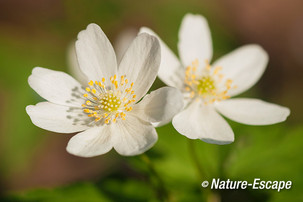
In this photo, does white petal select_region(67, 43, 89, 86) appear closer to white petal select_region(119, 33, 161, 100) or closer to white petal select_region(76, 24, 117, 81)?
white petal select_region(76, 24, 117, 81)

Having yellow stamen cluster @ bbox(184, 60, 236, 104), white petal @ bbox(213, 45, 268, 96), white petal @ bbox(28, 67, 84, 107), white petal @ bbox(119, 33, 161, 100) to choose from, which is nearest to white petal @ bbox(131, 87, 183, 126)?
white petal @ bbox(119, 33, 161, 100)

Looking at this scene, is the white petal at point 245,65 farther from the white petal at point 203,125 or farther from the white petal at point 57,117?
the white petal at point 57,117

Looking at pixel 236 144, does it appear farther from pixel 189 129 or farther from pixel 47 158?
pixel 47 158

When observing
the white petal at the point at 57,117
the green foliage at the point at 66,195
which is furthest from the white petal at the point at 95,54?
the green foliage at the point at 66,195

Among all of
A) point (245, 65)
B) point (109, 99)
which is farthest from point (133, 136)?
point (245, 65)

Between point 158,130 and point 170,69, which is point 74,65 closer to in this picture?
point 158,130

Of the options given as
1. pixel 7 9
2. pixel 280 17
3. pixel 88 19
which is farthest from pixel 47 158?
pixel 280 17
